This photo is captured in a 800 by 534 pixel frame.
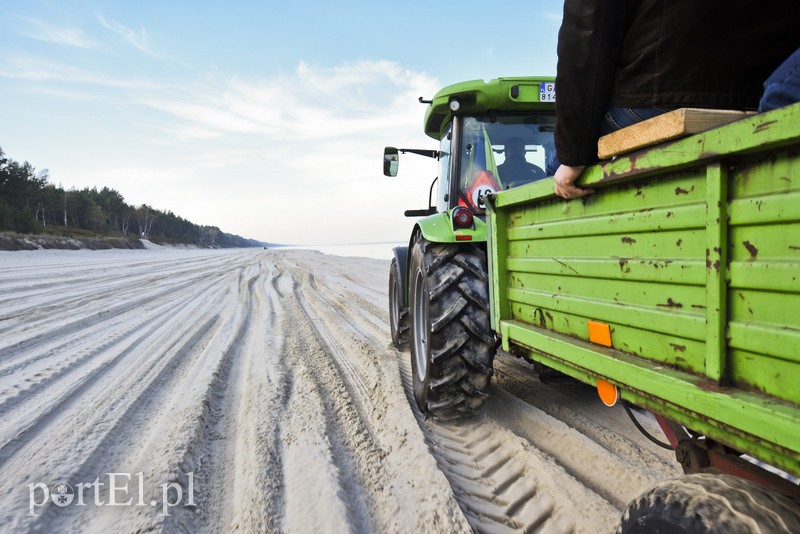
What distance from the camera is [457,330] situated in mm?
2504

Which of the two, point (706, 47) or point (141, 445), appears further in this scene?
point (141, 445)

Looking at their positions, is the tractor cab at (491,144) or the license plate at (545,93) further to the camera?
the tractor cab at (491,144)

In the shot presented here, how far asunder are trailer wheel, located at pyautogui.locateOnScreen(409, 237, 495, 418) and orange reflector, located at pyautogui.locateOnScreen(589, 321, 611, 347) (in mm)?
1003

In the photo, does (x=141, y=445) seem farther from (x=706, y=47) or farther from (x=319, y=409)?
(x=706, y=47)

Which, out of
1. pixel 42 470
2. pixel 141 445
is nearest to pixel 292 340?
pixel 141 445

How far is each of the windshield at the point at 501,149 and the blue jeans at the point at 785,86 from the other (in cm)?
221

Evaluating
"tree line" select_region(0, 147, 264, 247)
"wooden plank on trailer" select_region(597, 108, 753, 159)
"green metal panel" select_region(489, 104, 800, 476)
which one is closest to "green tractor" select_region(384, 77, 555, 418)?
"green metal panel" select_region(489, 104, 800, 476)

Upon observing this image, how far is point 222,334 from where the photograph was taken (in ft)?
17.2

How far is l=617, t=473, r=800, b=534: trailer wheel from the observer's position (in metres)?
0.92

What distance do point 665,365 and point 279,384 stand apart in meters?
2.87

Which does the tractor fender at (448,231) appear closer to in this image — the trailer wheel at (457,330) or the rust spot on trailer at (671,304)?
the trailer wheel at (457,330)

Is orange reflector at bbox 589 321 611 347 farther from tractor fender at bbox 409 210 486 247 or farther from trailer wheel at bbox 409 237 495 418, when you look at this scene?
tractor fender at bbox 409 210 486 247

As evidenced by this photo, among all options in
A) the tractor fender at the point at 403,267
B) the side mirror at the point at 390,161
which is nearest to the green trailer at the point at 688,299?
the tractor fender at the point at 403,267

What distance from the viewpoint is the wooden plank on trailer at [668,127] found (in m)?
1.03
